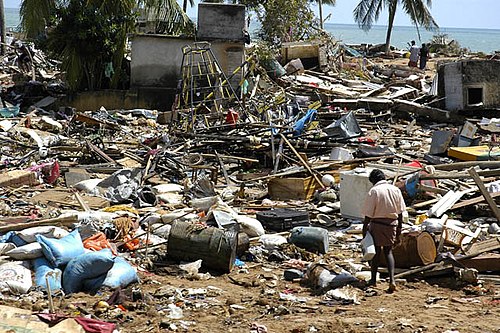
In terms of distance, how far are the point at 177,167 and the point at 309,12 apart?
20008mm

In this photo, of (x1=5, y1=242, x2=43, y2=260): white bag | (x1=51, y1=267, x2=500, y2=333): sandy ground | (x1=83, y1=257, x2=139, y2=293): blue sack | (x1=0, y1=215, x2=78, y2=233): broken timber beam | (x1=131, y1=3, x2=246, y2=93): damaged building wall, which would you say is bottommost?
(x1=51, y1=267, x2=500, y2=333): sandy ground

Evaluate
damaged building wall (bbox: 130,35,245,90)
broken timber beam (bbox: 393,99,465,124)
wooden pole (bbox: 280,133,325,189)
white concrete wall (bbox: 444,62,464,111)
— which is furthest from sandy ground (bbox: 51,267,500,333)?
damaged building wall (bbox: 130,35,245,90)

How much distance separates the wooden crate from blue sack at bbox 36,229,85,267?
443 cm

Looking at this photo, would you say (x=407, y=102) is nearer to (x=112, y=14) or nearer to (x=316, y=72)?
(x=316, y=72)

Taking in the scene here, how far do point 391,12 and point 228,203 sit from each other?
1300 inches

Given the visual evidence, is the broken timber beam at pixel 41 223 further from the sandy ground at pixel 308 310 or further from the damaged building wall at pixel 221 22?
the damaged building wall at pixel 221 22

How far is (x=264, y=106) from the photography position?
1587 centimetres

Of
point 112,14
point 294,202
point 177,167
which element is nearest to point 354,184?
point 294,202

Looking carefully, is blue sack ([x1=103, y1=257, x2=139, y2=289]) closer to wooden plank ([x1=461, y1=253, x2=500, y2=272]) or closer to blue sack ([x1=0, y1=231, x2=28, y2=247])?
blue sack ([x1=0, y1=231, x2=28, y2=247])

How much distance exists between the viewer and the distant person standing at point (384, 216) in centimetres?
703

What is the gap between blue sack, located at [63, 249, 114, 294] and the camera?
6980 millimetres

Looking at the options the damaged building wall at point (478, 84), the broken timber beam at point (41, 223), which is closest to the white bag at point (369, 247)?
the broken timber beam at point (41, 223)

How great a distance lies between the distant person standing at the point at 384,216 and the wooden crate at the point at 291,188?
4.00 meters

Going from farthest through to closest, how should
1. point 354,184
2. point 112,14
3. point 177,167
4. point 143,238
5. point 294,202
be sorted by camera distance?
point 112,14 < point 177,167 < point 294,202 < point 354,184 < point 143,238
